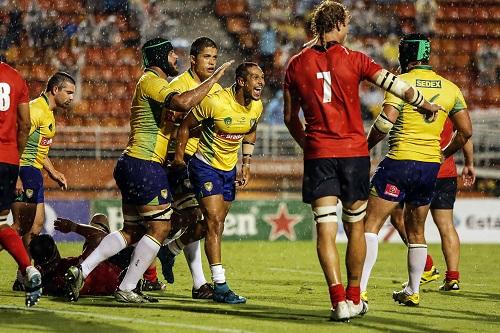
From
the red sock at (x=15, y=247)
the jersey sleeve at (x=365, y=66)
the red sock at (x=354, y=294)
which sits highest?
the jersey sleeve at (x=365, y=66)

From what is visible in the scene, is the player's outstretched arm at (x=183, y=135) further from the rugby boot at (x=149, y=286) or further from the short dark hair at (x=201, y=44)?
the rugby boot at (x=149, y=286)

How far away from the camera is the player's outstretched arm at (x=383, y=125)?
9055mm

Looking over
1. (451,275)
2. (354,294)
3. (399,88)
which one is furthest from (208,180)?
(451,275)

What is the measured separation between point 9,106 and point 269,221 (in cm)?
1182

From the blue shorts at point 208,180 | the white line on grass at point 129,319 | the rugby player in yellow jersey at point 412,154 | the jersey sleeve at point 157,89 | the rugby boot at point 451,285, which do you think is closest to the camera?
the white line on grass at point 129,319

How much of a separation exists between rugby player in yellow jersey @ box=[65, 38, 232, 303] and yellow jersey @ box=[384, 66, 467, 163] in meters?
2.02

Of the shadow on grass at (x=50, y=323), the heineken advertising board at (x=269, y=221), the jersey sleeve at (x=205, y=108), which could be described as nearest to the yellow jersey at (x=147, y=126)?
the jersey sleeve at (x=205, y=108)

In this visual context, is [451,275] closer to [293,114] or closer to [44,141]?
[293,114]

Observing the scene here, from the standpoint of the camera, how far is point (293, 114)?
8.25 meters

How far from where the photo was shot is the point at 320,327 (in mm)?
7594

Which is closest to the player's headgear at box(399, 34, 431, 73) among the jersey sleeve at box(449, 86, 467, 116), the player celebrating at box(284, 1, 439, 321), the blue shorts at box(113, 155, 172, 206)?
the jersey sleeve at box(449, 86, 467, 116)

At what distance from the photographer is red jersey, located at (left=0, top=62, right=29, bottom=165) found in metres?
8.43

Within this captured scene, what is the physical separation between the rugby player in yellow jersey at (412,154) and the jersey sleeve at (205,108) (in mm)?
1434

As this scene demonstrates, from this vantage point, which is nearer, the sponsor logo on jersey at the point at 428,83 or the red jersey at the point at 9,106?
the red jersey at the point at 9,106
